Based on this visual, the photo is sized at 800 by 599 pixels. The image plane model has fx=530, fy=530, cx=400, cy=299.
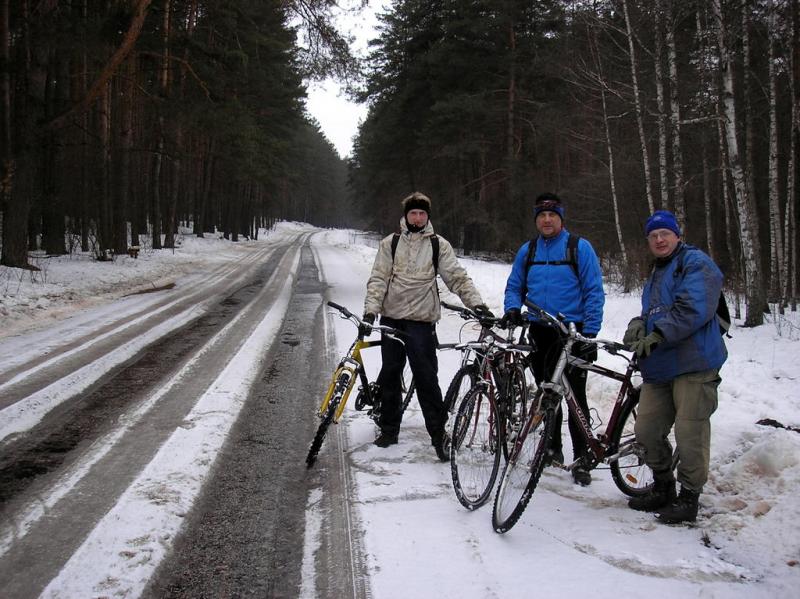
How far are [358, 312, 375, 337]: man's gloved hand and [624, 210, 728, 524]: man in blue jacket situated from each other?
192cm

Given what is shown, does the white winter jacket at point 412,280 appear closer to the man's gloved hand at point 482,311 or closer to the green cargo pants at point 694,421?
the man's gloved hand at point 482,311

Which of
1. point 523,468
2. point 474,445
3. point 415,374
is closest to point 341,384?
point 415,374

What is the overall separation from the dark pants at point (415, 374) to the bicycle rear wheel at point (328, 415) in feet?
1.48

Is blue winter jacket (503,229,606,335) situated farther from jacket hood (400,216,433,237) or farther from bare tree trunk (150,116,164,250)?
bare tree trunk (150,116,164,250)

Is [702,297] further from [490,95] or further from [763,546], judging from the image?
[490,95]

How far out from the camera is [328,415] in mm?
4211

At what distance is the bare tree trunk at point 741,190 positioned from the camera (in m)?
8.74

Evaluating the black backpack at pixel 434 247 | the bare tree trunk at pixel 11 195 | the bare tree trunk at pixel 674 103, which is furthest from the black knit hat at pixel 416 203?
the bare tree trunk at pixel 11 195

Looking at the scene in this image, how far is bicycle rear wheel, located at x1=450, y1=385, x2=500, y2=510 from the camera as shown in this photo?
3.65m

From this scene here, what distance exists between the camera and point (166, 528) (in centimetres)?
317

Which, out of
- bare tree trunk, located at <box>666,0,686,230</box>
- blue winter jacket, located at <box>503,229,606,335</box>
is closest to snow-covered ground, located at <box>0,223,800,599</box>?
blue winter jacket, located at <box>503,229,606,335</box>

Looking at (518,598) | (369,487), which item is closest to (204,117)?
(369,487)

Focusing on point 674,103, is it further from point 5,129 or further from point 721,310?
point 5,129

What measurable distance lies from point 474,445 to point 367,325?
4.12 feet
